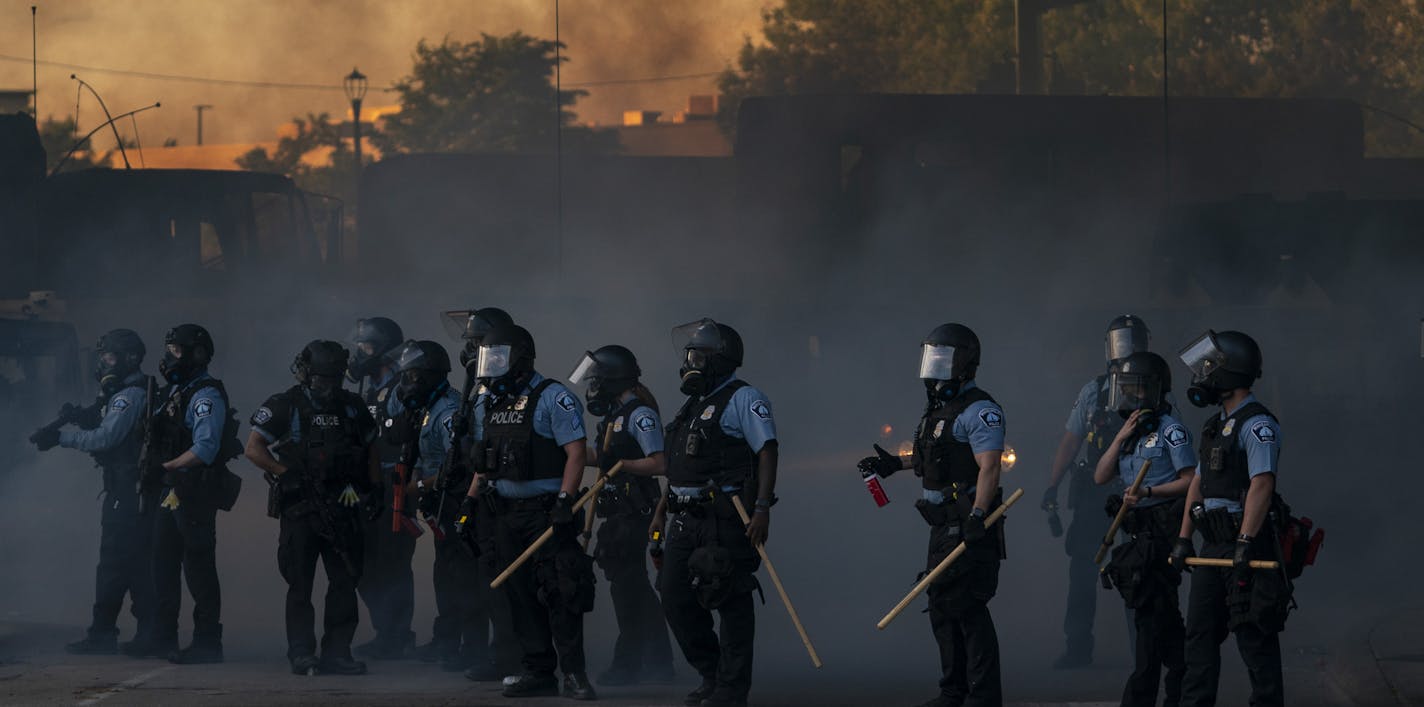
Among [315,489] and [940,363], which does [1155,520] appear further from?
[315,489]

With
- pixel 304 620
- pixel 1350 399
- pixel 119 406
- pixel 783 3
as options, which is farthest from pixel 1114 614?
pixel 783 3

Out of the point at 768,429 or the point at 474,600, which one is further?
the point at 474,600

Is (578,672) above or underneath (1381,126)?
underneath

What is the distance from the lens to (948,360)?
832 centimetres

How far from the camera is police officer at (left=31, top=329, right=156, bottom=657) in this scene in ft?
33.9

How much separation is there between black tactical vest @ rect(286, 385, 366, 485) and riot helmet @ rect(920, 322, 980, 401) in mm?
3008

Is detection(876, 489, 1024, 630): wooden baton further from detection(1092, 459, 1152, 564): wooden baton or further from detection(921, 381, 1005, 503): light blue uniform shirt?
detection(1092, 459, 1152, 564): wooden baton

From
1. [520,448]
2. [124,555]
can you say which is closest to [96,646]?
Result: [124,555]

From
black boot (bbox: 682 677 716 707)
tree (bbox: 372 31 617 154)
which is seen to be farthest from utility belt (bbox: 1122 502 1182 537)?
tree (bbox: 372 31 617 154)

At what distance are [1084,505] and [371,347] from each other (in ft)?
13.4

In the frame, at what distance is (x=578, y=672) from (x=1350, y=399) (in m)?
13.9

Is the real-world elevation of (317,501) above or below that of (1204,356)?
below

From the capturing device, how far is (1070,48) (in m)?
54.4

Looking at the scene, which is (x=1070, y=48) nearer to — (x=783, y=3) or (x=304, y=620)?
(x=783, y=3)
